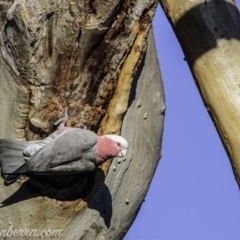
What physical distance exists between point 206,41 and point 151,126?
52 cm

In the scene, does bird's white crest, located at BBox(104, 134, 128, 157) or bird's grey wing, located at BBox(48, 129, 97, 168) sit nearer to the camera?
bird's grey wing, located at BBox(48, 129, 97, 168)

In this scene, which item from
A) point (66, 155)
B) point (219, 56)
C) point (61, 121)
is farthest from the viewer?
point (219, 56)

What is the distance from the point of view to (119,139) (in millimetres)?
4168

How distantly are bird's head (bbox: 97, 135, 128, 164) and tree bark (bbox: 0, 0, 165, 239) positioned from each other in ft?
0.52

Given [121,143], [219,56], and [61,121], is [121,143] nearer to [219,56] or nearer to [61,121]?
[61,121]

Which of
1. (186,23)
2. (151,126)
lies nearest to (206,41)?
(186,23)

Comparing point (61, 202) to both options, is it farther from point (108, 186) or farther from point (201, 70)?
point (201, 70)

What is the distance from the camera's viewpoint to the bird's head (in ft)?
13.3

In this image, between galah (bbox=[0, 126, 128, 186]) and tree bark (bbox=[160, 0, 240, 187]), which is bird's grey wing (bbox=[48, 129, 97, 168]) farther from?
tree bark (bbox=[160, 0, 240, 187])

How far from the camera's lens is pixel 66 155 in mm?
4047

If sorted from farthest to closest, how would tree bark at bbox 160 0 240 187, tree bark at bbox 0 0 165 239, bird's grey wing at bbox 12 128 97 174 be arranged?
1. tree bark at bbox 160 0 240 187
2. tree bark at bbox 0 0 165 239
3. bird's grey wing at bbox 12 128 97 174

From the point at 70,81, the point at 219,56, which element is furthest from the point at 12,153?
the point at 219,56

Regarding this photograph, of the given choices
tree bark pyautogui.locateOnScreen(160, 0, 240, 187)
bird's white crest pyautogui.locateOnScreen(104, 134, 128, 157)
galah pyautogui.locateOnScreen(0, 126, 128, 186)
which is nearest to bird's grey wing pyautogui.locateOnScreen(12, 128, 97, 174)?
galah pyautogui.locateOnScreen(0, 126, 128, 186)

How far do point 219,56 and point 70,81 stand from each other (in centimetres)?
83
